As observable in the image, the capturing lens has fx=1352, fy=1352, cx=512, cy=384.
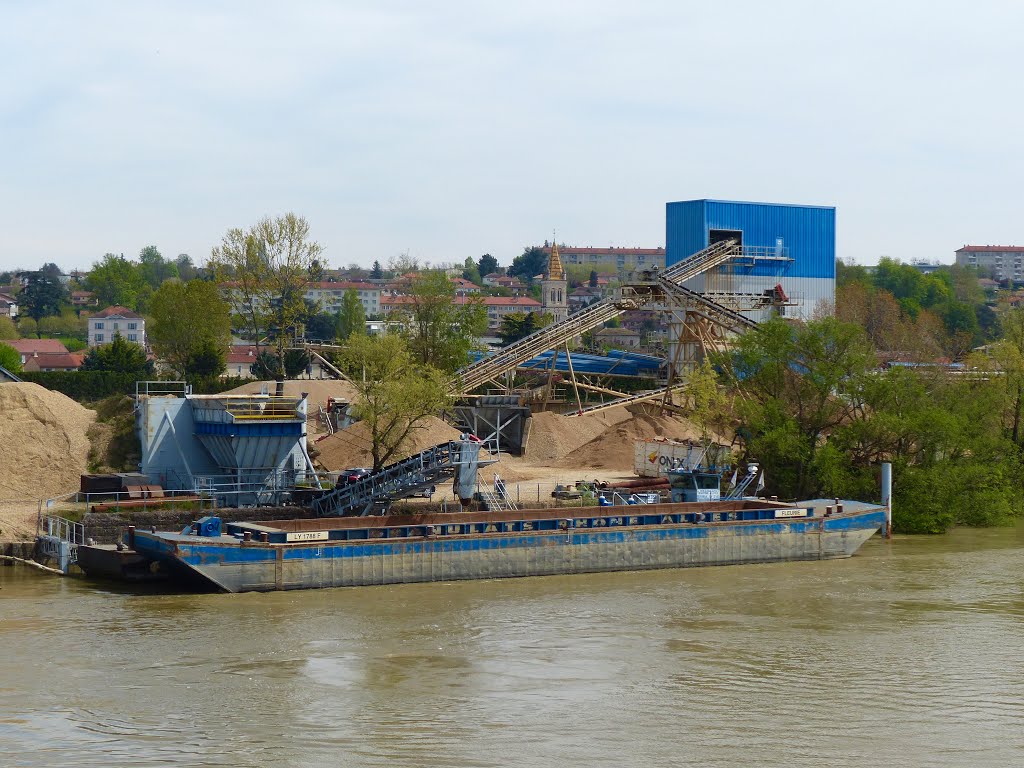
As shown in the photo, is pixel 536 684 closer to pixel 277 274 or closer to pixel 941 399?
pixel 941 399

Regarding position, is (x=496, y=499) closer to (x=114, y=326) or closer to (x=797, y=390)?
(x=797, y=390)

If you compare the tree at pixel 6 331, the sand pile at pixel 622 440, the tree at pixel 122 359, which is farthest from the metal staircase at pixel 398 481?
the tree at pixel 6 331

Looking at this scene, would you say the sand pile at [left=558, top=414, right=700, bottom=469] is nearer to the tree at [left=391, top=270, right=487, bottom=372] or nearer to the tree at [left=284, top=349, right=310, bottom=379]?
the tree at [left=391, top=270, right=487, bottom=372]

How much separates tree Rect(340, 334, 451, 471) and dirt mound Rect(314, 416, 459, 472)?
1.32 feet

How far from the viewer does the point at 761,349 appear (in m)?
63.5

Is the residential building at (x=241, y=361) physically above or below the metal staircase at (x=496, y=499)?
above

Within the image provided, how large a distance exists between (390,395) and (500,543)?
1490 centimetres

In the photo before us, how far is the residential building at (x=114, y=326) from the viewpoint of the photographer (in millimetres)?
175375

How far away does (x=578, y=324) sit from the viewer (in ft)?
276

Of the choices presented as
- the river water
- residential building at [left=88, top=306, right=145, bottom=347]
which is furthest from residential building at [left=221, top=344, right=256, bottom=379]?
the river water

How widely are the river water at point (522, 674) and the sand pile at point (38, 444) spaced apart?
28.6ft

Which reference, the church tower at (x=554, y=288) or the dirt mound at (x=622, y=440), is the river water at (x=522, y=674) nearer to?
the dirt mound at (x=622, y=440)

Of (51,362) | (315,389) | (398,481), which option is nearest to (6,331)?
(51,362)

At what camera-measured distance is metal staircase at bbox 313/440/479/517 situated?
164 ft
